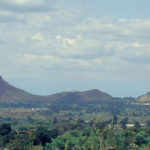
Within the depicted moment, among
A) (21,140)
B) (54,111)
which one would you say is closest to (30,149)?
(21,140)

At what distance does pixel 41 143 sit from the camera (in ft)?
217

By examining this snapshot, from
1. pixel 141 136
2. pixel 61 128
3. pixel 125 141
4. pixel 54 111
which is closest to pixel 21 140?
pixel 125 141

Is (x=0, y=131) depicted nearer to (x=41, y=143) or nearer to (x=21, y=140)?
(x=41, y=143)

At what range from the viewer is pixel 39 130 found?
67.8 meters

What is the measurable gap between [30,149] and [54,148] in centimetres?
968

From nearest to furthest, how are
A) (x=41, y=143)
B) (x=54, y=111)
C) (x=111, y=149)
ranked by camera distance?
(x=111, y=149), (x=41, y=143), (x=54, y=111)

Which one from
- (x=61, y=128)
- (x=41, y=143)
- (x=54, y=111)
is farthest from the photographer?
(x=54, y=111)

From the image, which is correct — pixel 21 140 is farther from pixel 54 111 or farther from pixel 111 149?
pixel 54 111

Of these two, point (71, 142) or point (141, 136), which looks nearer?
point (71, 142)

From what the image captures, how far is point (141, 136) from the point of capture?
64750 millimetres

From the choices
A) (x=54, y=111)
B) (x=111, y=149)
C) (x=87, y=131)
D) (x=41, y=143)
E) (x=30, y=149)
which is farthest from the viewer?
(x=54, y=111)

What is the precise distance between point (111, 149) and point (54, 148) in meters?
16.7

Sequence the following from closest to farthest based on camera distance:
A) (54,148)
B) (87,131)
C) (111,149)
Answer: (111,149) < (54,148) < (87,131)

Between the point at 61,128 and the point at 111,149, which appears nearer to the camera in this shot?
the point at 111,149
